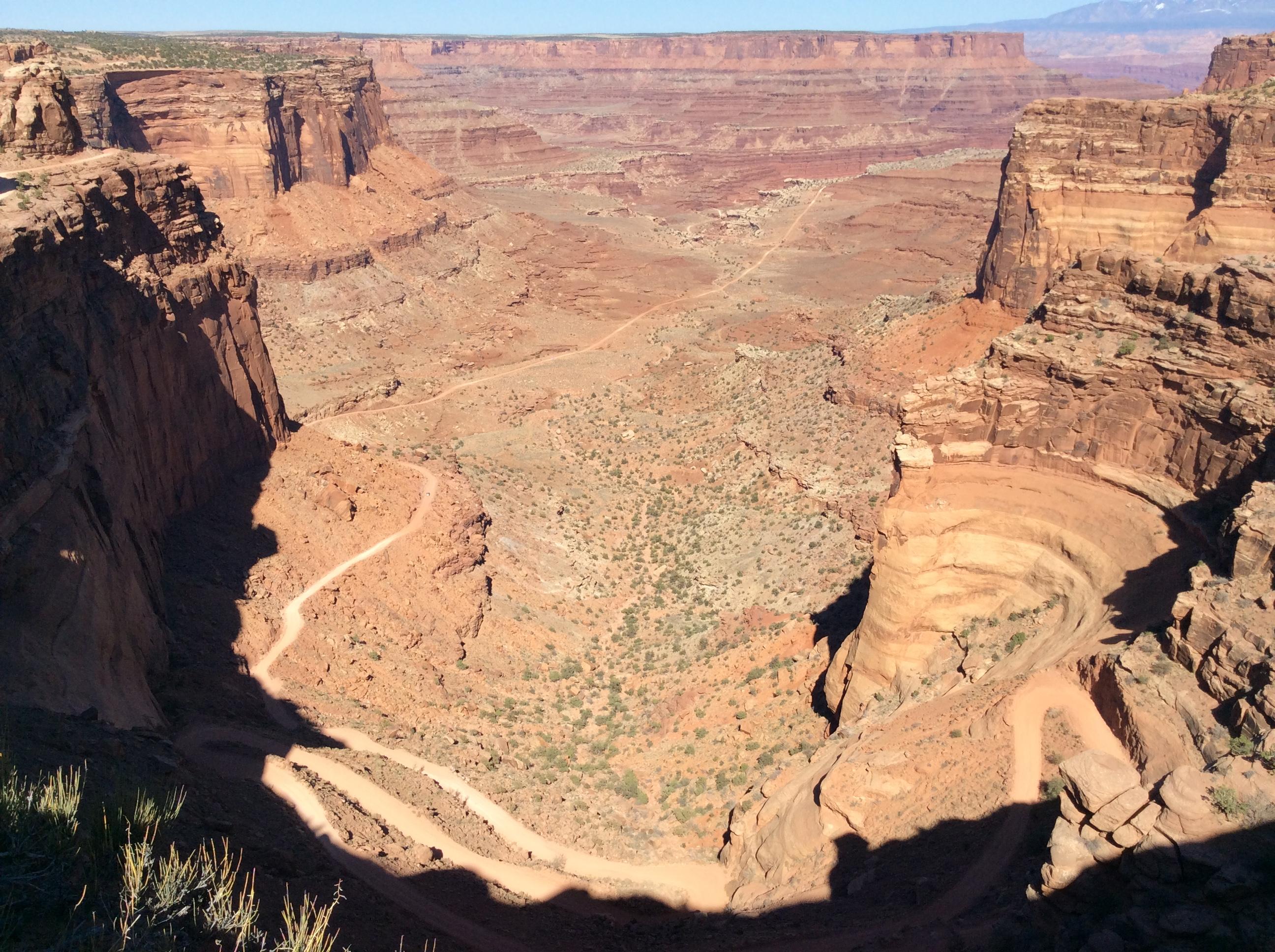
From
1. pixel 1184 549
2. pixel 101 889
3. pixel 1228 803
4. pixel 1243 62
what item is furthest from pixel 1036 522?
pixel 1243 62

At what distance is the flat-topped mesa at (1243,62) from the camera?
234ft

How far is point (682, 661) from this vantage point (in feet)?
106

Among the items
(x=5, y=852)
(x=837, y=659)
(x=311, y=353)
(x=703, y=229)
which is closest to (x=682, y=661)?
(x=837, y=659)

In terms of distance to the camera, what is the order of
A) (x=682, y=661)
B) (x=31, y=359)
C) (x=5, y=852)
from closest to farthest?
(x=5, y=852) < (x=31, y=359) < (x=682, y=661)

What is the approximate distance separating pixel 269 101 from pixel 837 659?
199 ft

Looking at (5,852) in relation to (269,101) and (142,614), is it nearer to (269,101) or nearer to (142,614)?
(142,614)

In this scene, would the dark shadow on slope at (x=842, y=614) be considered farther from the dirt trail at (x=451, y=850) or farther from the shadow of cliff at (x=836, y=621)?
the dirt trail at (x=451, y=850)

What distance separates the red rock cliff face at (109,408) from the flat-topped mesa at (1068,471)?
657 inches

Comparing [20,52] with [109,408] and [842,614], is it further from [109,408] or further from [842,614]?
[842,614]

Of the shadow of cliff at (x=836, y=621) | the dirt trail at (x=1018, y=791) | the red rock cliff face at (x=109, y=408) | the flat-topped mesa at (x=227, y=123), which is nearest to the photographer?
the dirt trail at (x=1018, y=791)

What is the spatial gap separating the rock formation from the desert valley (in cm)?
12

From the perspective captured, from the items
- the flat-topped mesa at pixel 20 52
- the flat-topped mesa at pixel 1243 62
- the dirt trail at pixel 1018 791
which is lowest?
the dirt trail at pixel 1018 791

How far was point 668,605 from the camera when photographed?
37125 mm

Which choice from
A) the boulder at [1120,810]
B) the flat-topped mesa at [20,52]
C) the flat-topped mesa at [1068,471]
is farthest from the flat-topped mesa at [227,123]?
the boulder at [1120,810]
